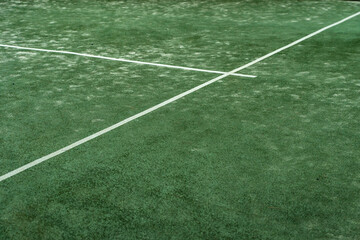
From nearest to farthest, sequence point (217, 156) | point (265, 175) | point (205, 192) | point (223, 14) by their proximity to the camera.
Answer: point (205, 192)
point (265, 175)
point (217, 156)
point (223, 14)

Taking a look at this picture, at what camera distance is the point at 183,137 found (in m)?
4.38

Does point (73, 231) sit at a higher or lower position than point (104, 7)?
higher

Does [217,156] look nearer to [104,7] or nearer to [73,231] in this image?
[73,231]

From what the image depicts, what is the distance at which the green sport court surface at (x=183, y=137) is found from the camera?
3156 mm

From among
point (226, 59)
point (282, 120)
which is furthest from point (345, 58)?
point (282, 120)

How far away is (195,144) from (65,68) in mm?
2918

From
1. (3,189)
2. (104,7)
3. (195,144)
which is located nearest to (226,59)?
Result: (195,144)

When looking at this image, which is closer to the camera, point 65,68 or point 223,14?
point 65,68

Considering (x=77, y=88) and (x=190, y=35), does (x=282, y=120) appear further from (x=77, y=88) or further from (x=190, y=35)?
(x=190, y=35)

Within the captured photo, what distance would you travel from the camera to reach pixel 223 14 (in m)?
10.3

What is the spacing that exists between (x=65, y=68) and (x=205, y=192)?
12.0ft

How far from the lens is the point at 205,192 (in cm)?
346

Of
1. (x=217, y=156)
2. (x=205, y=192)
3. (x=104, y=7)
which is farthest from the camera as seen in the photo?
(x=104, y=7)

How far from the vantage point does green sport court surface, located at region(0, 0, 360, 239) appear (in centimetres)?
316
